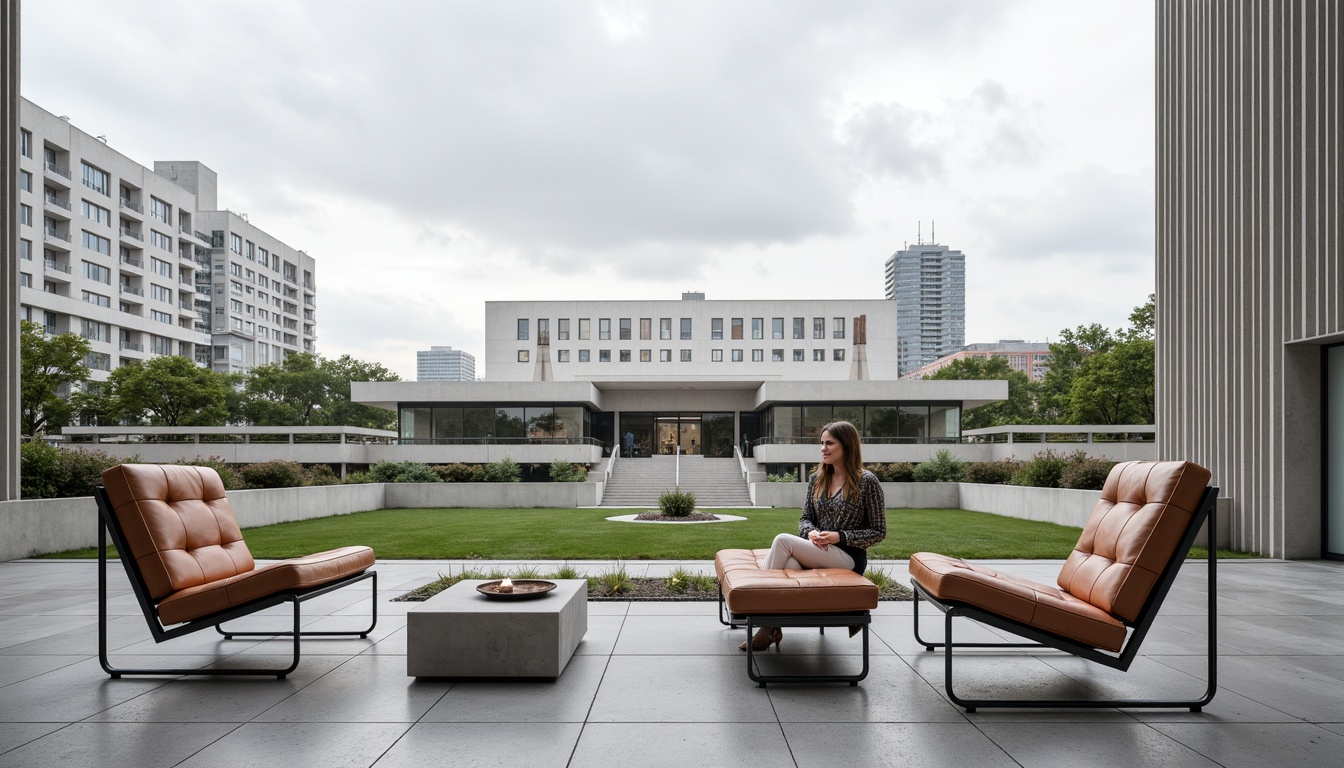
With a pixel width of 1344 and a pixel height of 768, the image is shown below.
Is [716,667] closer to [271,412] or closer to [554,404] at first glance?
[554,404]

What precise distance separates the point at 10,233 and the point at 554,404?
82.1 feet

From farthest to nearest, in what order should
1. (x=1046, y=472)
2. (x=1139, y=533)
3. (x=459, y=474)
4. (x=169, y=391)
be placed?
(x=169, y=391)
(x=459, y=474)
(x=1046, y=472)
(x=1139, y=533)

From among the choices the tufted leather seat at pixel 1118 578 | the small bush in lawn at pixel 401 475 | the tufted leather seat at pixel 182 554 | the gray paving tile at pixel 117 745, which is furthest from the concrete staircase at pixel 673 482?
the gray paving tile at pixel 117 745

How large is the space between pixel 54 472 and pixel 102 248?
2330 inches

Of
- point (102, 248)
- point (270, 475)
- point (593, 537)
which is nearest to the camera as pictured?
point (593, 537)

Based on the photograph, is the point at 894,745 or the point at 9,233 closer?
the point at 894,745

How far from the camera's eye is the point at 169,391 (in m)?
45.4

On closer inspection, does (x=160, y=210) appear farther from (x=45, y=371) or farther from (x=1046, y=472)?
(x=1046, y=472)

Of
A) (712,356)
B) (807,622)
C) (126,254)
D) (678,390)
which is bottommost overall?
(807,622)

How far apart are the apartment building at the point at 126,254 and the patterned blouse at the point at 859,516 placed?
1954 inches

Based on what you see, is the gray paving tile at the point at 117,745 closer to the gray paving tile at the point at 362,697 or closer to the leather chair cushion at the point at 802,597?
the gray paving tile at the point at 362,697

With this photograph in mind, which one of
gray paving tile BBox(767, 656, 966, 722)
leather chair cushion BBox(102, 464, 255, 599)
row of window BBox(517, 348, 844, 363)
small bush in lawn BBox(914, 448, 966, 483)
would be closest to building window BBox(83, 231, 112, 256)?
row of window BBox(517, 348, 844, 363)

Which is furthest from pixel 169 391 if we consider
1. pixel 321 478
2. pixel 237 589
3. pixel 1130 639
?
pixel 1130 639

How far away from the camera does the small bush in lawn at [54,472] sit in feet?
40.2
